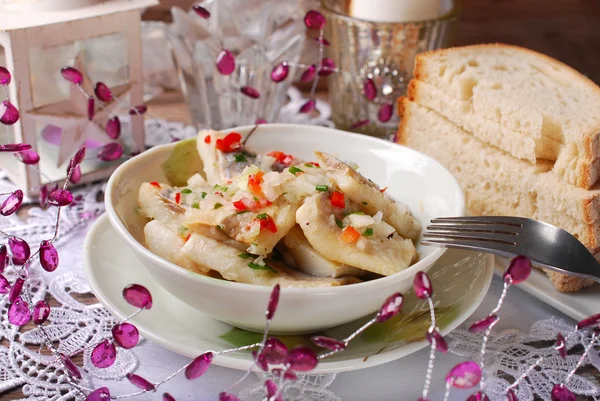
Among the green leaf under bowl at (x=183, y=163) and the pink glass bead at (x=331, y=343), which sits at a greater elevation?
the pink glass bead at (x=331, y=343)

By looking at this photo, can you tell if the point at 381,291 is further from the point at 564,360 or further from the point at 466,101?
the point at 466,101

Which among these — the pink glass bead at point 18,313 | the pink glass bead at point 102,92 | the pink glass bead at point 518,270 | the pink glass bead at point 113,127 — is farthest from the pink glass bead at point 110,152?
the pink glass bead at point 518,270

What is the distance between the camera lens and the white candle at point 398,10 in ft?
6.70

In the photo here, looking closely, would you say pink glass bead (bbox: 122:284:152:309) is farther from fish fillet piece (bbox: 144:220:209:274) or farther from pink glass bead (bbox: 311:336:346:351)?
pink glass bead (bbox: 311:336:346:351)

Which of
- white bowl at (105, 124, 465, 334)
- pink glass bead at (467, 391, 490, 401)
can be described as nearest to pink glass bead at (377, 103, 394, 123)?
white bowl at (105, 124, 465, 334)

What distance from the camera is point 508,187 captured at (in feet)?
5.38

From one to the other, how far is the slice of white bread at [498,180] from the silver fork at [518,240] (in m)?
0.18

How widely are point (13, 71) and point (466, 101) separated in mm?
1098

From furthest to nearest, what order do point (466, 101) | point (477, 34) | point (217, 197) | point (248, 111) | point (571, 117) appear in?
point (477, 34), point (248, 111), point (466, 101), point (571, 117), point (217, 197)

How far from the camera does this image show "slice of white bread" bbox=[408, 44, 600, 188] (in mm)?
1521

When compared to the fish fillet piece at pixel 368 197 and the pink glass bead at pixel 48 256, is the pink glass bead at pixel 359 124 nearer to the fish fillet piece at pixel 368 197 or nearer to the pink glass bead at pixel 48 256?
the fish fillet piece at pixel 368 197

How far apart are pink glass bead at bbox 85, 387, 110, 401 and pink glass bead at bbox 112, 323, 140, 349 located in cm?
8

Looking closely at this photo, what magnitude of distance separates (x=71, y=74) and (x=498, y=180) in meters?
1.06

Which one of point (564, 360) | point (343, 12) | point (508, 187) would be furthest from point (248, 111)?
point (564, 360)
